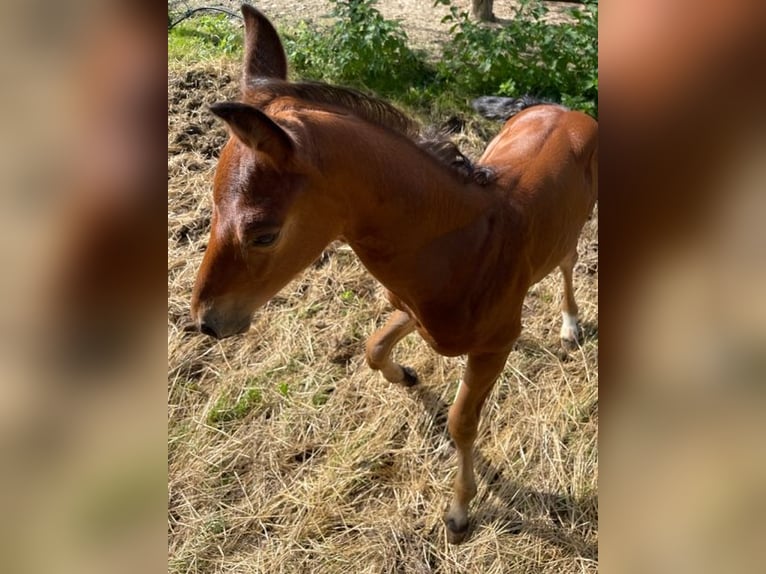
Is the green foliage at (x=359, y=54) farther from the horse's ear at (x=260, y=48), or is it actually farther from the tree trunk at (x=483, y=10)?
the horse's ear at (x=260, y=48)

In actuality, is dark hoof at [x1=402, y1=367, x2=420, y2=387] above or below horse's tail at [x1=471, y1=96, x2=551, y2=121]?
below

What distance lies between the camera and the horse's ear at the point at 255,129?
4.47ft

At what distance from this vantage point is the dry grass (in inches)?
104

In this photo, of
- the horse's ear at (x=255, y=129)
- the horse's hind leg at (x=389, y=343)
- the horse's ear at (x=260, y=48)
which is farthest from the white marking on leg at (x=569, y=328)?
the horse's ear at (x=255, y=129)

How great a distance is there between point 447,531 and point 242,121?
2.08 m

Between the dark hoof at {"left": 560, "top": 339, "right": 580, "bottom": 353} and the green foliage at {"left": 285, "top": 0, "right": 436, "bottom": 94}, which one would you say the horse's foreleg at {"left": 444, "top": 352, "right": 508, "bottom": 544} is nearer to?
the dark hoof at {"left": 560, "top": 339, "right": 580, "bottom": 353}

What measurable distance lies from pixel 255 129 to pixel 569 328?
8.49 feet

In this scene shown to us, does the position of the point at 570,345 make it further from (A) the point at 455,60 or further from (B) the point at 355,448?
(A) the point at 455,60

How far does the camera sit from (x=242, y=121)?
1.40 m

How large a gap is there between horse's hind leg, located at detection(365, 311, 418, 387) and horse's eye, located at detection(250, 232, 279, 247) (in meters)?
1.15

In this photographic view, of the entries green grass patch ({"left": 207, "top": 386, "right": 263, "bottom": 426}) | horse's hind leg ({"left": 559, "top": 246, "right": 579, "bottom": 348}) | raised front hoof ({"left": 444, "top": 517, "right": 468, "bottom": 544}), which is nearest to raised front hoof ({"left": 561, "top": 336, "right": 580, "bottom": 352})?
horse's hind leg ({"left": 559, "top": 246, "right": 579, "bottom": 348})
